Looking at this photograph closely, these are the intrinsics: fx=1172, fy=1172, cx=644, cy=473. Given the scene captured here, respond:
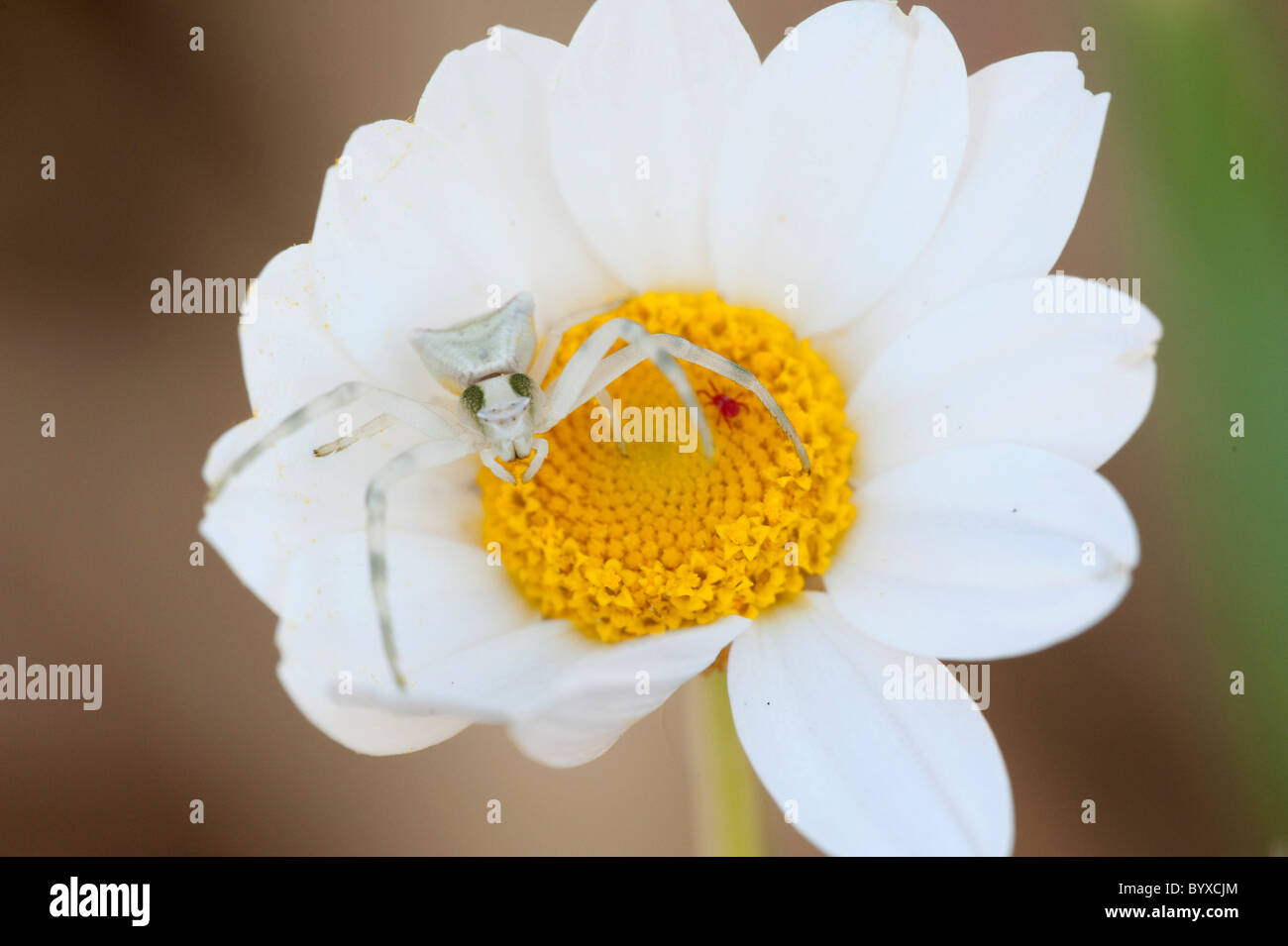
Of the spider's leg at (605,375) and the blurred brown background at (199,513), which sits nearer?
the spider's leg at (605,375)

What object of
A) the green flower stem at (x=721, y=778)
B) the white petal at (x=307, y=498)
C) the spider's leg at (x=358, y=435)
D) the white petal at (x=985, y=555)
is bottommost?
the green flower stem at (x=721, y=778)

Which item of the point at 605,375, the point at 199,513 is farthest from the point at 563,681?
the point at 199,513

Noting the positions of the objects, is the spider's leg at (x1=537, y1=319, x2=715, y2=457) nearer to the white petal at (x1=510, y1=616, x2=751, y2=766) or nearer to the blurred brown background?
the white petal at (x1=510, y1=616, x2=751, y2=766)

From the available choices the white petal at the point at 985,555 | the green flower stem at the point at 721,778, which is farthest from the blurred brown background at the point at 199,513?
the white petal at the point at 985,555

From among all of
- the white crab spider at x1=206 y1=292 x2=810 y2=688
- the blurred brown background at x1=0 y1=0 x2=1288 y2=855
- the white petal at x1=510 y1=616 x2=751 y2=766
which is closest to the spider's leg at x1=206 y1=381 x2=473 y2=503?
the white crab spider at x1=206 y1=292 x2=810 y2=688

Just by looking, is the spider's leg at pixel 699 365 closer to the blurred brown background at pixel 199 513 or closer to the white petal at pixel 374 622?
the white petal at pixel 374 622

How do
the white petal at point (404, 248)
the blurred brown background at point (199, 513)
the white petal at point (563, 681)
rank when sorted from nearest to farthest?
the white petal at point (563, 681) → the white petal at point (404, 248) → the blurred brown background at point (199, 513)
